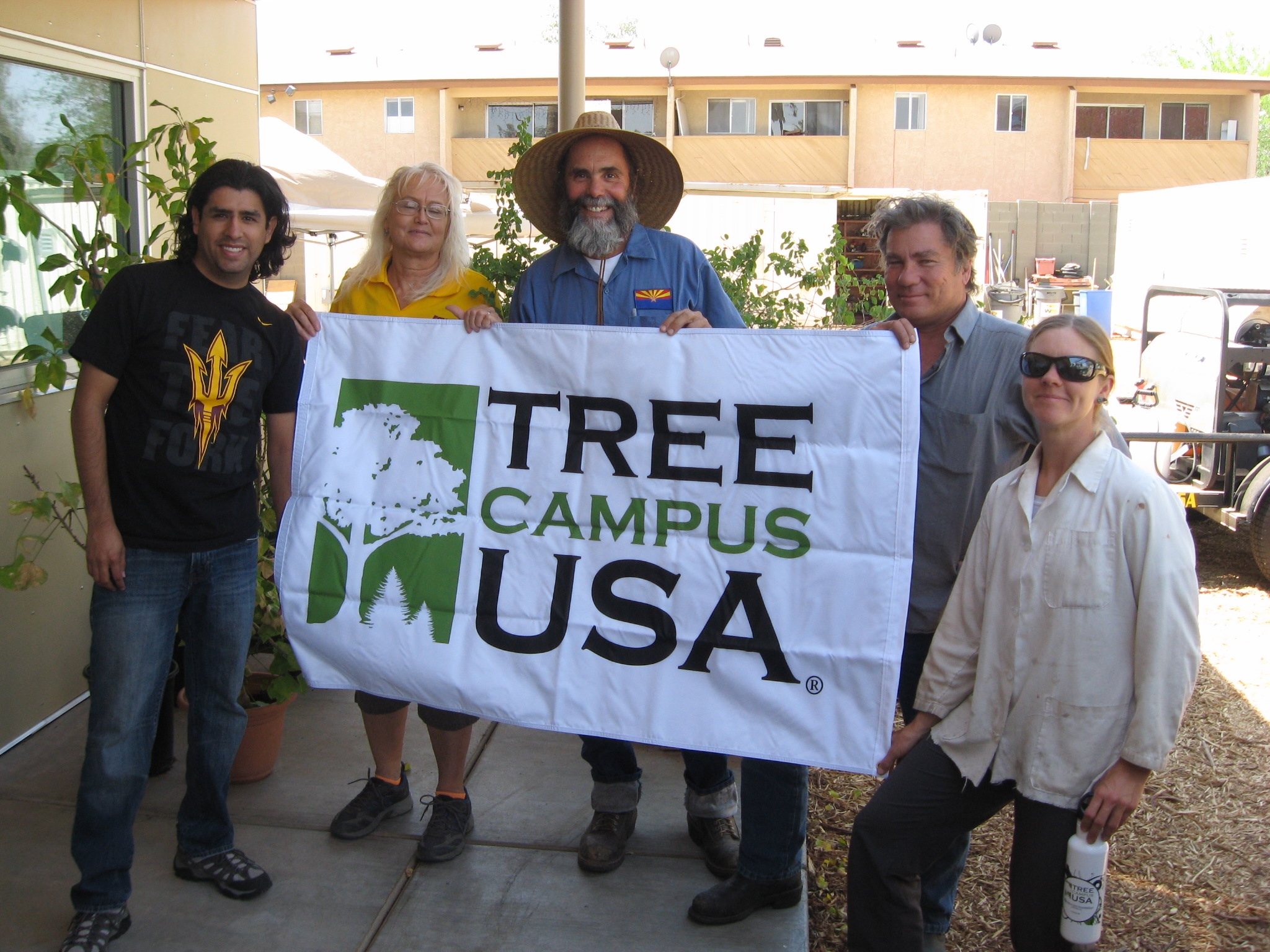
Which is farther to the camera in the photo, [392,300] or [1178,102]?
[1178,102]

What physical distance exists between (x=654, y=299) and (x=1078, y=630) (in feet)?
5.02

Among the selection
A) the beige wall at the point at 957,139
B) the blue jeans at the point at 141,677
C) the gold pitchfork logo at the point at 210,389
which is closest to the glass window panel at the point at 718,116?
the beige wall at the point at 957,139

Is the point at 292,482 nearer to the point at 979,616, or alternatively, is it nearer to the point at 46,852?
the point at 46,852

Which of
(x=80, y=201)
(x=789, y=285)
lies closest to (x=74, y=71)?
(x=80, y=201)

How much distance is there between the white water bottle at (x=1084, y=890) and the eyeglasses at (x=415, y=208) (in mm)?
2290

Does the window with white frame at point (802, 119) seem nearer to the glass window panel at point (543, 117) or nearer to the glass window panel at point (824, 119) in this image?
the glass window panel at point (824, 119)

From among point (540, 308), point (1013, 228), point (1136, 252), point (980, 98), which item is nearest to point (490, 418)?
point (540, 308)

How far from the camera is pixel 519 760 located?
3984 millimetres

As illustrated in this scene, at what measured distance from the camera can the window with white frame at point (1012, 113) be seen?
31906 mm

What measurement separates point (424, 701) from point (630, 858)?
0.91m

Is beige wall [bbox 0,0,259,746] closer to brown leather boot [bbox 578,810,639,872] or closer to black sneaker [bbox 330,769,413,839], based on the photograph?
black sneaker [bbox 330,769,413,839]

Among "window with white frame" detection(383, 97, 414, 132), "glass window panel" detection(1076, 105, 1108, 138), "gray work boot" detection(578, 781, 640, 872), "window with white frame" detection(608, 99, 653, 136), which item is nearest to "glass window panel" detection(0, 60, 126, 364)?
"gray work boot" detection(578, 781, 640, 872)

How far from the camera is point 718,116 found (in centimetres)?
3325

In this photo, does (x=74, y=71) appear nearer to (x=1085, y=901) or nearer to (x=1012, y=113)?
(x=1085, y=901)
